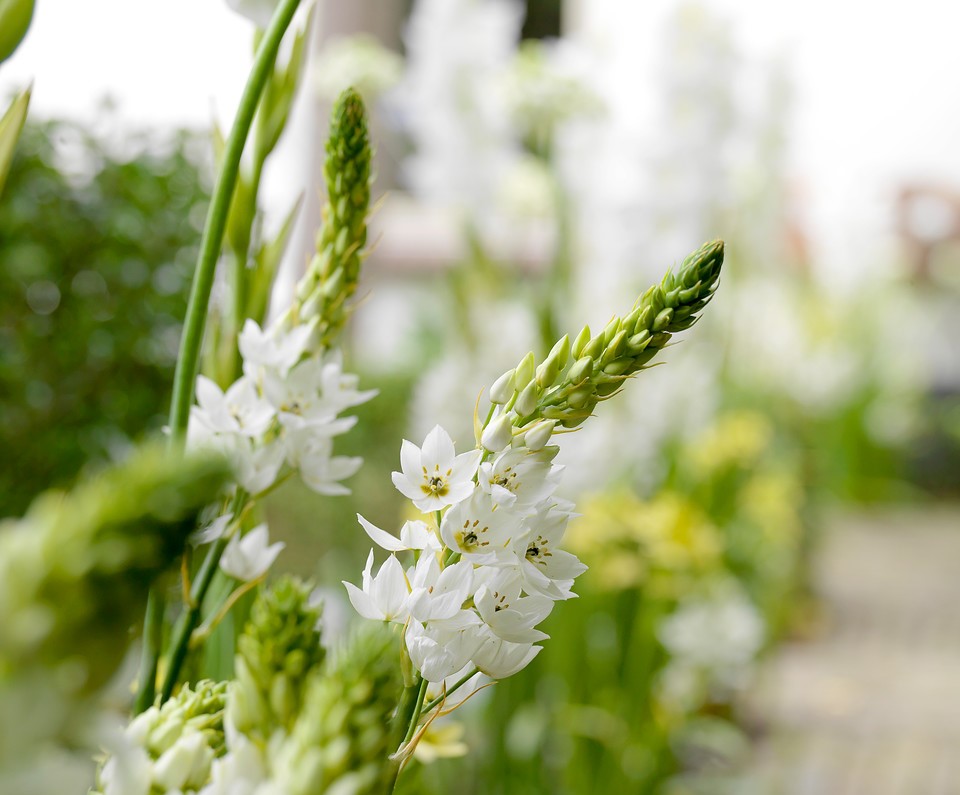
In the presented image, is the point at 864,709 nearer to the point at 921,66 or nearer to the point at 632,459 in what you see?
the point at 632,459

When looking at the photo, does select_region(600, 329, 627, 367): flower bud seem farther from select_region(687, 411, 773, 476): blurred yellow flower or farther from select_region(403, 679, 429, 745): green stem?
select_region(687, 411, 773, 476): blurred yellow flower

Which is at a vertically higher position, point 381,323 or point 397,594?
point 397,594

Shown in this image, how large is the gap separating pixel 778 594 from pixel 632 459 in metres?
1.30

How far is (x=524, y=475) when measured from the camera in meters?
0.32

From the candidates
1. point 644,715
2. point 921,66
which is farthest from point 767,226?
point 921,66

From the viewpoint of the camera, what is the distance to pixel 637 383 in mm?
2078

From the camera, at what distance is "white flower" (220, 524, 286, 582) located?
15.2 inches

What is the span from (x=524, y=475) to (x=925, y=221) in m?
6.84

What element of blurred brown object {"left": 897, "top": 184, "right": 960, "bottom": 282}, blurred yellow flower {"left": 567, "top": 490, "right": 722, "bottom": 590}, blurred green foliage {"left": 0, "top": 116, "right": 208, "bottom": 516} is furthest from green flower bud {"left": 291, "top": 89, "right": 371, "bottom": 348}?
blurred brown object {"left": 897, "top": 184, "right": 960, "bottom": 282}

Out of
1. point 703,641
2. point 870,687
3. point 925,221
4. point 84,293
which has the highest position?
point 84,293

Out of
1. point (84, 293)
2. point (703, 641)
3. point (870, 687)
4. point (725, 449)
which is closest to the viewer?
point (84, 293)

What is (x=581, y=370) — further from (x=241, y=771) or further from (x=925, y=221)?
(x=925, y=221)

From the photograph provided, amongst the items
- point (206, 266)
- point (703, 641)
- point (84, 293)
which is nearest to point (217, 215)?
Answer: point (206, 266)

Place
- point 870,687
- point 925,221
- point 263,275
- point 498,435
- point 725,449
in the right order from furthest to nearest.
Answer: point 925,221, point 870,687, point 725,449, point 263,275, point 498,435
